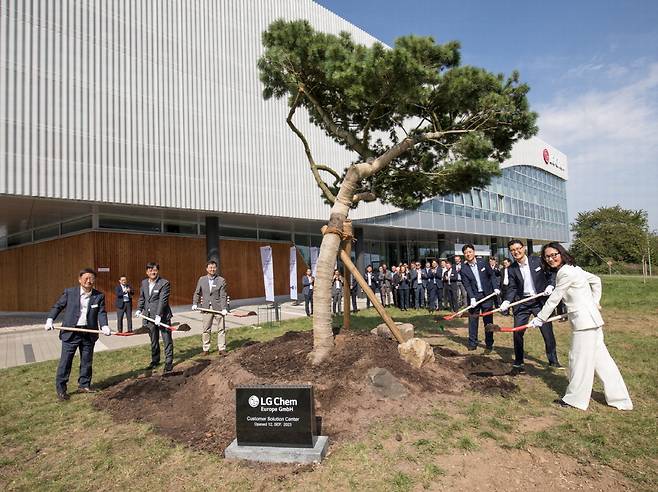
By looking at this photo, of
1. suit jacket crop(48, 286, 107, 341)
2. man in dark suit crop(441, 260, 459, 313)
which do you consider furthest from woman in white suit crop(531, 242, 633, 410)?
man in dark suit crop(441, 260, 459, 313)

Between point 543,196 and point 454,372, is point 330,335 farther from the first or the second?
point 543,196

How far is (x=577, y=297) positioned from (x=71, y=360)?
7.22 metres

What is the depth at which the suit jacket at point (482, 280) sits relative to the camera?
8312 millimetres

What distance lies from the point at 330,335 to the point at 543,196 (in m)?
41.9

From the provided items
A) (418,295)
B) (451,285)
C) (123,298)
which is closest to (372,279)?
(418,295)

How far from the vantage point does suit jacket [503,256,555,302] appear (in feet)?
22.0

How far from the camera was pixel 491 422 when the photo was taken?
4.23 metres

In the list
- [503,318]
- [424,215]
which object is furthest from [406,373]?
[424,215]

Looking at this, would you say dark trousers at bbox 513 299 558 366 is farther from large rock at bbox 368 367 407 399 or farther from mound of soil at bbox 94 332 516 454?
large rock at bbox 368 367 407 399

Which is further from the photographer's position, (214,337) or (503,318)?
(503,318)

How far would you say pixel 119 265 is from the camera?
1603 centimetres

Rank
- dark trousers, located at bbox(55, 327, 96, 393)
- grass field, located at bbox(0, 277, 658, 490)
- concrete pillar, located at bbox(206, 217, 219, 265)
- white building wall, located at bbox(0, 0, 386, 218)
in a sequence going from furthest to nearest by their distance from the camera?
concrete pillar, located at bbox(206, 217, 219, 265), white building wall, located at bbox(0, 0, 386, 218), dark trousers, located at bbox(55, 327, 96, 393), grass field, located at bbox(0, 277, 658, 490)

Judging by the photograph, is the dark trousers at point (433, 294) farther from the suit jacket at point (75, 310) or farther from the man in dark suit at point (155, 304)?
the suit jacket at point (75, 310)

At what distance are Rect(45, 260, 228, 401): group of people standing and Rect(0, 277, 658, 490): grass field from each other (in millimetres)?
558
